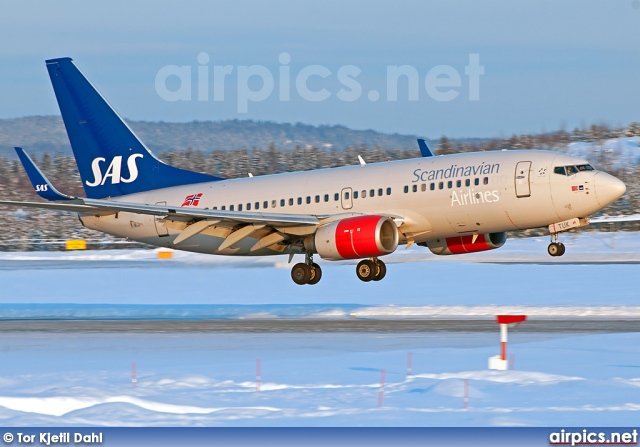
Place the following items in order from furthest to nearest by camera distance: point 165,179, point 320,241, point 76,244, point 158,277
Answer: point 76,244
point 158,277
point 165,179
point 320,241

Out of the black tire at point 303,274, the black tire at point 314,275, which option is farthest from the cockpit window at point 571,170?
the black tire at point 303,274

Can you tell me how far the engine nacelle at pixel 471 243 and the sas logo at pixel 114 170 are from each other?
12.1 meters

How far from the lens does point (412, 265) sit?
5272 cm

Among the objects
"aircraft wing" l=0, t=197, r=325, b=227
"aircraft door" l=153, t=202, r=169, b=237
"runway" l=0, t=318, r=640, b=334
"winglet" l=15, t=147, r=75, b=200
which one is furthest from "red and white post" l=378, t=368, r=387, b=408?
"aircraft door" l=153, t=202, r=169, b=237

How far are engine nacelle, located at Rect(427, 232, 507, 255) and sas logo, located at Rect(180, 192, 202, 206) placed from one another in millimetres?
8666

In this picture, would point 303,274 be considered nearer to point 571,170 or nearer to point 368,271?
point 368,271

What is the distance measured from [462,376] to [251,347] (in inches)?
259

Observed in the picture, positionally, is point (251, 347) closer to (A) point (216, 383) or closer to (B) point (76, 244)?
(A) point (216, 383)

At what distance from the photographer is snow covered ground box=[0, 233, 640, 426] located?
666 inches

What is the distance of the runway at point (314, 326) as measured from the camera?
92.7ft

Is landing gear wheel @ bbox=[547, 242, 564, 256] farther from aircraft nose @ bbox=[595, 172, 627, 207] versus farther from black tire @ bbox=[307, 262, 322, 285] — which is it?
black tire @ bbox=[307, 262, 322, 285]

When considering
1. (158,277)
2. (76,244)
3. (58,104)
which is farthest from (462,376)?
(76,244)

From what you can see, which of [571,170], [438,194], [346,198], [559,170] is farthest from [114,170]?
[571,170]

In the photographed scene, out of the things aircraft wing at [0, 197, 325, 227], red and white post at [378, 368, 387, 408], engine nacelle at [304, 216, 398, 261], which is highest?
aircraft wing at [0, 197, 325, 227]
